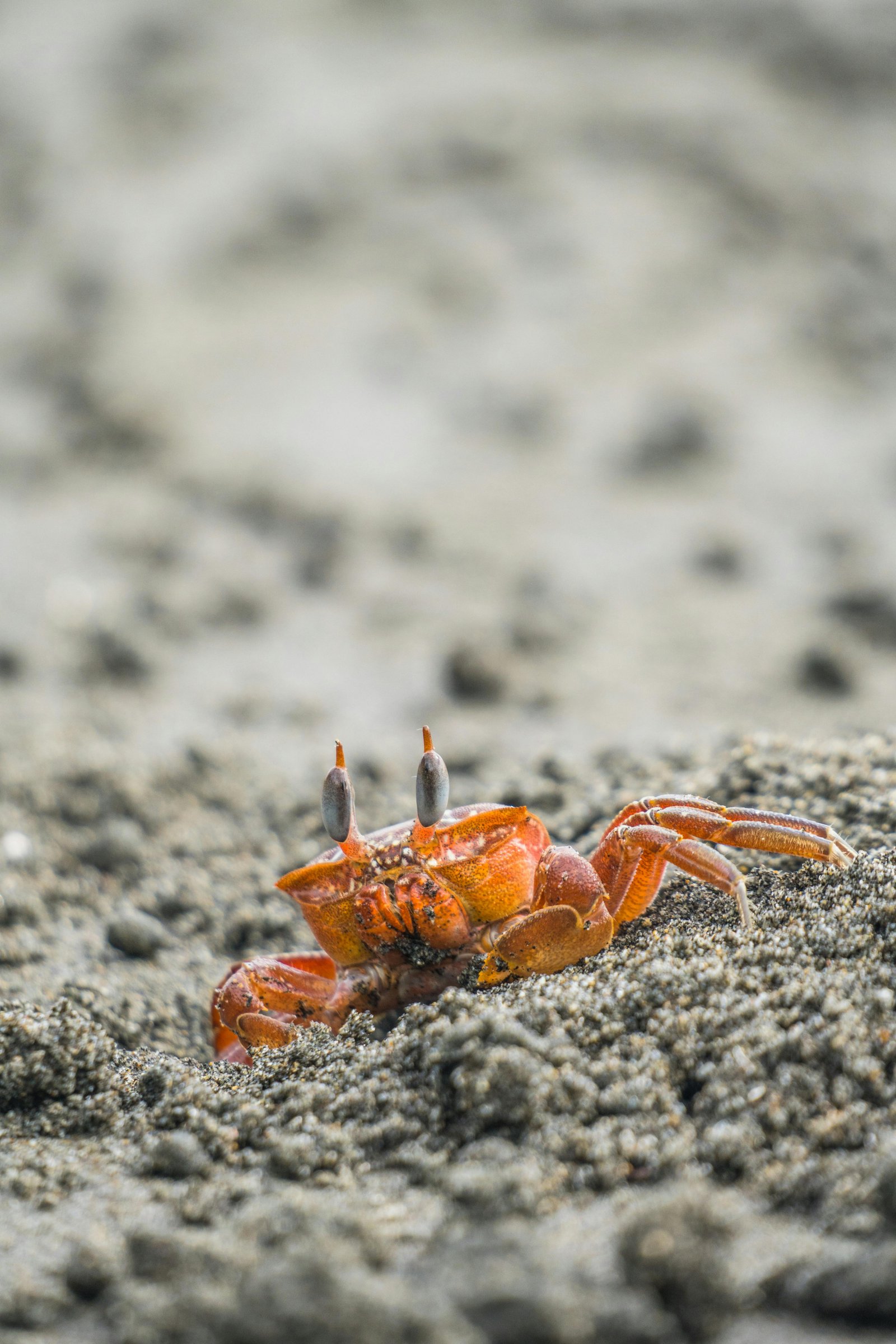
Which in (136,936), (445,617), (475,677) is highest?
(445,617)

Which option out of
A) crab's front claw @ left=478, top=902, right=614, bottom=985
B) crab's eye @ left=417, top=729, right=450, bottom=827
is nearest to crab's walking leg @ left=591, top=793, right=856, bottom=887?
crab's front claw @ left=478, top=902, right=614, bottom=985

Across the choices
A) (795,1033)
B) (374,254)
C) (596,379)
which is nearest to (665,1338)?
(795,1033)

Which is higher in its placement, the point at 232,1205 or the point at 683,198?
the point at 683,198

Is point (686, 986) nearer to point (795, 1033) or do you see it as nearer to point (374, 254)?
point (795, 1033)

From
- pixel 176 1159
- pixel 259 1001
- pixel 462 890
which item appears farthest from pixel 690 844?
pixel 176 1159

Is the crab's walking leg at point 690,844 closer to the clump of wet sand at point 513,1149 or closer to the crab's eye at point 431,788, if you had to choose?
the clump of wet sand at point 513,1149

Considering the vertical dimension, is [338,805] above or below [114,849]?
above

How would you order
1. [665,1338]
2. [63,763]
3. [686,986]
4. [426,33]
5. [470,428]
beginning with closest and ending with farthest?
1. [665,1338]
2. [686,986]
3. [63,763]
4. [470,428]
5. [426,33]

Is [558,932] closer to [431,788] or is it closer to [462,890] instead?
[462,890]
